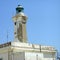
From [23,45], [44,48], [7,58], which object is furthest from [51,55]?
[7,58]

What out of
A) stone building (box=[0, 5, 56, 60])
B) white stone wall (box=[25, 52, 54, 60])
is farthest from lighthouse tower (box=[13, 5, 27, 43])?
white stone wall (box=[25, 52, 54, 60])

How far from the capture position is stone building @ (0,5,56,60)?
2782 cm

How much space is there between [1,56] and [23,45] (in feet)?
9.14

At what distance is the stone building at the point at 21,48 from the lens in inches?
1095

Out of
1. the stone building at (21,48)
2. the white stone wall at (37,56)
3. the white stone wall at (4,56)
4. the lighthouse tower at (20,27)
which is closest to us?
the white stone wall at (37,56)

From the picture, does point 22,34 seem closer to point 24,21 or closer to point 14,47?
point 24,21

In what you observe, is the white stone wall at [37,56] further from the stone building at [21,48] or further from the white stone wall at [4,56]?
the white stone wall at [4,56]

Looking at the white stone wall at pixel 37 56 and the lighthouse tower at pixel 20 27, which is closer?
the white stone wall at pixel 37 56

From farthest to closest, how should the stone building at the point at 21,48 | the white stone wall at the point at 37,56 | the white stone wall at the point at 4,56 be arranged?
the white stone wall at the point at 4,56, the stone building at the point at 21,48, the white stone wall at the point at 37,56

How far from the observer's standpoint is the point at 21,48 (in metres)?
29.5

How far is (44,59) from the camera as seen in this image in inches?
1189

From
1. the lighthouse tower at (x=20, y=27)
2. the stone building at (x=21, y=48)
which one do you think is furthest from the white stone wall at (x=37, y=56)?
the lighthouse tower at (x=20, y=27)

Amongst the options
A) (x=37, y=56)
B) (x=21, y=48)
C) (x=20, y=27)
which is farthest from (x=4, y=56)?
(x=20, y=27)

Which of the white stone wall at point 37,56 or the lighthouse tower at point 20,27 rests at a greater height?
the lighthouse tower at point 20,27
